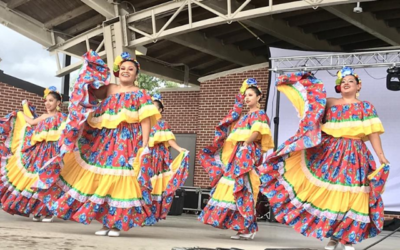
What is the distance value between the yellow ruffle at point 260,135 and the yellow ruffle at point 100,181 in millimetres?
1536

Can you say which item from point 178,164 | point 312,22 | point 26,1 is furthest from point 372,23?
point 26,1

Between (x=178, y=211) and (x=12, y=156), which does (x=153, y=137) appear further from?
(x=178, y=211)

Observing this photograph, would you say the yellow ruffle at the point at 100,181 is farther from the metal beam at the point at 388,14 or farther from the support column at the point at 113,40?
the metal beam at the point at 388,14

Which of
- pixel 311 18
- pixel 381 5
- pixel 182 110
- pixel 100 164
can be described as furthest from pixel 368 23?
pixel 100 164

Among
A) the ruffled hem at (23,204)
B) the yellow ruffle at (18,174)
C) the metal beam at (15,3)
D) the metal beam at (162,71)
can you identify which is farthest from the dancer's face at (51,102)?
the metal beam at (162,71)

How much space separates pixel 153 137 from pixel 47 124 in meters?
1.37

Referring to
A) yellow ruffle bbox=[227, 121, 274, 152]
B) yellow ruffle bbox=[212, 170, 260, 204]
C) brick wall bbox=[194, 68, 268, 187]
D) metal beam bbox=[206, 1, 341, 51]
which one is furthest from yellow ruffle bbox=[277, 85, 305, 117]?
brick wall bbox=[194, 68, 268, 187]

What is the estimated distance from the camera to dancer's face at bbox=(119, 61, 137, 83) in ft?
15.4

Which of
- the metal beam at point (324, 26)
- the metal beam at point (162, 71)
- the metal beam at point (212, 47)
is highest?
the metal beam at point (324, 26)

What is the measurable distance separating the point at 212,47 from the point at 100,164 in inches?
347

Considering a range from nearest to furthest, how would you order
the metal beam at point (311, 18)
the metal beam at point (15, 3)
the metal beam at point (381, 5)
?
the metal beam at point (381, 5), the metal beam at point (15, 3), the metal beam at point (311, 18)

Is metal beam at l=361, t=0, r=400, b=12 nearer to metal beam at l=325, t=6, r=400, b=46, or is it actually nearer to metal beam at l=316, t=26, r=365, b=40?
metal beam at l=325, t=6, r=400, b=46

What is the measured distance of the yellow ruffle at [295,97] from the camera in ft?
16.7

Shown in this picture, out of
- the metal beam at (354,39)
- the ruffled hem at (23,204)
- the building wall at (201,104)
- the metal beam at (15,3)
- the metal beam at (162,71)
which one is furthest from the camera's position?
the metal beam at (162,71)
